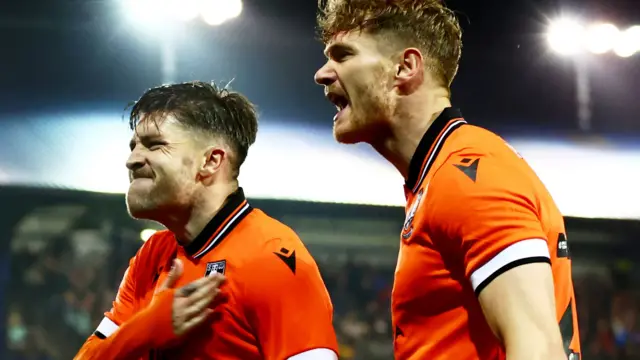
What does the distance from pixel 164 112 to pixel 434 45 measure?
748mm

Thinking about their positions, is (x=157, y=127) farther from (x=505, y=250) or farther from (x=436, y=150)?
(x=505, y=250)

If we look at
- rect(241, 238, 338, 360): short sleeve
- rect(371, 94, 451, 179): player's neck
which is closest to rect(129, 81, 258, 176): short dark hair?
rect(241, 238, 338, 360): short sleeve

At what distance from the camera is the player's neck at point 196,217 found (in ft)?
5.62

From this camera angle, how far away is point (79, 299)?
156 inches

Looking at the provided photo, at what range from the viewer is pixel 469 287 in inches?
40.1

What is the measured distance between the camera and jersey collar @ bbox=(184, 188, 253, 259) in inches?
66.0

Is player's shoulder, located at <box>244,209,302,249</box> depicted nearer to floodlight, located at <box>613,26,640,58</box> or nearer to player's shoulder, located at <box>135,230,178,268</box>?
player's shoulder, located at <box>135,230,178,268</box>

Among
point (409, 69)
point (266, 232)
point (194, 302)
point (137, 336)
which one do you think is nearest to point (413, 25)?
point (409, 69)

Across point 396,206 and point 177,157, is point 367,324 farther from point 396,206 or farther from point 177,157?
point 177,157

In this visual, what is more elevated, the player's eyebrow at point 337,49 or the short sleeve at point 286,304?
the player's eyebrow at point 337,49

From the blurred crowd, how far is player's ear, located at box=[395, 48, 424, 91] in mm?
3048

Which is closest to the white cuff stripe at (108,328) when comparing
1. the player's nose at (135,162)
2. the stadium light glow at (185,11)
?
the player's nose at (135,162)

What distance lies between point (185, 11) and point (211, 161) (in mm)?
2531

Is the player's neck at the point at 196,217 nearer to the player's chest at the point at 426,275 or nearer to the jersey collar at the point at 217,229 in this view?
the jersey collar at the point at 217,229
